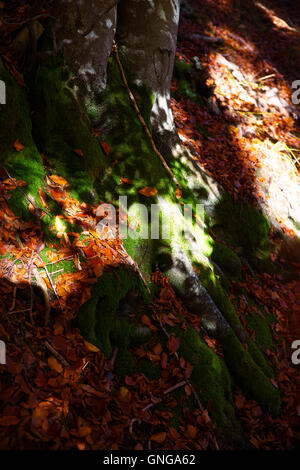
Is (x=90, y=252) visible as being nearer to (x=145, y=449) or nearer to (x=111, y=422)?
(x=111, y=422)

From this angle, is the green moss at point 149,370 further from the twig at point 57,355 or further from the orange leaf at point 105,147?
the orange leaf at point 105,147

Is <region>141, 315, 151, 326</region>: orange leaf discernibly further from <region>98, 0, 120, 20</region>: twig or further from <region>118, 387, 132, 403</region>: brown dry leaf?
<region>98, 0, 120, 20</region>: twig

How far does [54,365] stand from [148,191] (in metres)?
2.16

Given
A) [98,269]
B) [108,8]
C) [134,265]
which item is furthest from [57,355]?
[108,8]

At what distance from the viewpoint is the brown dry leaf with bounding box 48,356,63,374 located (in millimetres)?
2404

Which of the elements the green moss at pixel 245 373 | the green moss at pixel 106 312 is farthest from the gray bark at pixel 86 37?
the green moss at pixel 245 373

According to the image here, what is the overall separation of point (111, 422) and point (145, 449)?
0.37m

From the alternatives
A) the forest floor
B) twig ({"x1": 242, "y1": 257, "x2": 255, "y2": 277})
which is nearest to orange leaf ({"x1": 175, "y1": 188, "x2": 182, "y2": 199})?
the forest floor

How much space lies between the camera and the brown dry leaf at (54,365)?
2404 mm

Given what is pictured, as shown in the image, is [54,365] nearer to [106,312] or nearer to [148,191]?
[106,312]

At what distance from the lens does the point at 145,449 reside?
2.59 metres

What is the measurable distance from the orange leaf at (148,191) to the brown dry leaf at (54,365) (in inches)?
81.1

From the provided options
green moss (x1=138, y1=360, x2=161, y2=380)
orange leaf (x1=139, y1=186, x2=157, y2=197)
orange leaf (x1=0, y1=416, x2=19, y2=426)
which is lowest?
green moss (x1=138, y1=360, x2=161, y2=380)

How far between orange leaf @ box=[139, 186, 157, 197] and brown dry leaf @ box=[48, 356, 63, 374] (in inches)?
81.1
